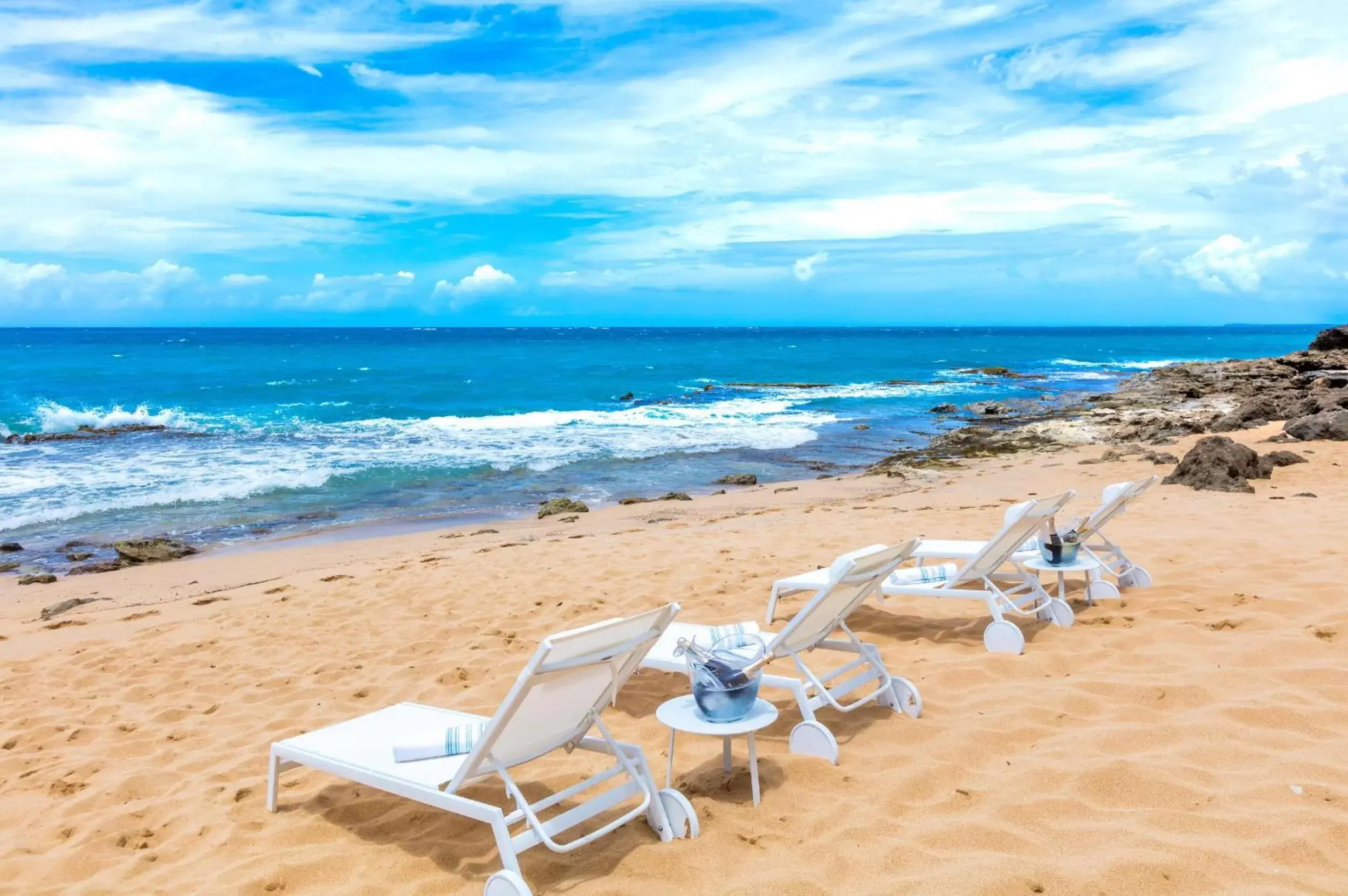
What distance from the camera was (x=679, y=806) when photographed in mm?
3703

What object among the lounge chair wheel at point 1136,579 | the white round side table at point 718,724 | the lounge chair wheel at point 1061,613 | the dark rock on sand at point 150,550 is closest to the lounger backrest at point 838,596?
the white round side table at point 718,724

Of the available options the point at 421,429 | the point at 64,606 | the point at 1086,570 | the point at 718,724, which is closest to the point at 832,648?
the point at 718,724

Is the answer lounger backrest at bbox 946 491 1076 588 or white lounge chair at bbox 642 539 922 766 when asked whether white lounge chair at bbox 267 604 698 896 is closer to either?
white lounge chair at bbox 642 539 922 766

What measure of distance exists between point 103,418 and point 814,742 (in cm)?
3147

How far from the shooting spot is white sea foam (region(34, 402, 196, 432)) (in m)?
28.3

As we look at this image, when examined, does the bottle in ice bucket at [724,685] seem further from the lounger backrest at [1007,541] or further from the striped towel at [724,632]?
the lounger backrest at [1007,541]

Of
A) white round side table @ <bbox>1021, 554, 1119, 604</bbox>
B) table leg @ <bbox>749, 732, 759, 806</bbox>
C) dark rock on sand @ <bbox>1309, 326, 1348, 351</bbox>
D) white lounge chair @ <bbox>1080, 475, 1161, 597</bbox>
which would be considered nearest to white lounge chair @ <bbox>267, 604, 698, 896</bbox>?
table leg @ <bbox>749, 732, 759, 806</bbox>

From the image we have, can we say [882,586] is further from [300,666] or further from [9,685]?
[9,685]

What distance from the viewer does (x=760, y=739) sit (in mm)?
4684

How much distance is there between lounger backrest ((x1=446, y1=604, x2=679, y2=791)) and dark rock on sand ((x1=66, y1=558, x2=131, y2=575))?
31.3ft

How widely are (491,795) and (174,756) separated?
1.95 metres

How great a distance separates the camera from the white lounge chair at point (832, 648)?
14.3 ft

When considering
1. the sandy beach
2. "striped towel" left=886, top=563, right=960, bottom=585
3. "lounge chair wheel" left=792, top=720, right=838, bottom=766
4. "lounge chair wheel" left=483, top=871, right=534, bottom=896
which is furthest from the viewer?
"striped towel" left=886, top=563, right=960, bottom=585

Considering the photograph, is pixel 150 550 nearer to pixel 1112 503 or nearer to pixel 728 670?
pixel 728 670
